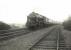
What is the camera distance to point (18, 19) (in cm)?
866

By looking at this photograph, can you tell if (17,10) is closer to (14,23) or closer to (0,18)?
(14,23)

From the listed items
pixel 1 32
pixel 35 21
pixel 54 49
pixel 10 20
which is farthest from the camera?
pixel 35 21

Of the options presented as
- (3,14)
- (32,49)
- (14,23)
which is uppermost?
(3,14)

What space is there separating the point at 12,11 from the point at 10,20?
1.83 ft

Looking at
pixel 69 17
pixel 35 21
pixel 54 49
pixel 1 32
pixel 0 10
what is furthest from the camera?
pixel 35 21

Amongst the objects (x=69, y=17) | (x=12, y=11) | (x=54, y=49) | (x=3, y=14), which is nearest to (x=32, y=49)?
(x=54, y=49)

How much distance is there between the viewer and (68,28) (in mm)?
14102

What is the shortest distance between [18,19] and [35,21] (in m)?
5.15

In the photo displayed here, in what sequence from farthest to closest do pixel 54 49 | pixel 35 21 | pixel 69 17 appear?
pixel 35 21, pixel 69 17, pixel 54 49

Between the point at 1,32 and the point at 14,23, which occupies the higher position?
the point at 14,23

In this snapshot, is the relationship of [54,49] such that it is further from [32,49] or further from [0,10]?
[0,10]

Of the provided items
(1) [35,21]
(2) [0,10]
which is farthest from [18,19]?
(1) [35,21]

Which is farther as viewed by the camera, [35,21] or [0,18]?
[35,21]

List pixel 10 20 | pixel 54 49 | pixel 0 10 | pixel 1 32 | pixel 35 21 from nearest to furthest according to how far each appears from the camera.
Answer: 1. pixel 54 49
2. pixel 0 10
3. pixel 10 20
4. pixel 1 32
5. pixel 35 21
